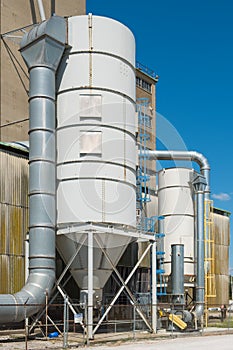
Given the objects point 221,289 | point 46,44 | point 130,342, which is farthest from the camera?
point 221,289

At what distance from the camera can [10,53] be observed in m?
39.2

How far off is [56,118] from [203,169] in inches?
600

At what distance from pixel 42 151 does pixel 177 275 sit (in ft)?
39.0

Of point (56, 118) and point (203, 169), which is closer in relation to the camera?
point (56, 118)

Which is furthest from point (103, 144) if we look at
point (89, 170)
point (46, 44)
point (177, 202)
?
point (177, 202)

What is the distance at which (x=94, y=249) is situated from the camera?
28156 millimetres

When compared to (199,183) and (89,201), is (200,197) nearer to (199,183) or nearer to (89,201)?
(199,183)

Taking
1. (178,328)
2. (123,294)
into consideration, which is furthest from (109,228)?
(123,294)

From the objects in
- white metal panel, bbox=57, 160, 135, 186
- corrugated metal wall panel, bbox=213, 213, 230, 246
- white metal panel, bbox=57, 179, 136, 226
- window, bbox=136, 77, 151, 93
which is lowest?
corrugated metal wall panel, bbox=213, 213, 230, 246

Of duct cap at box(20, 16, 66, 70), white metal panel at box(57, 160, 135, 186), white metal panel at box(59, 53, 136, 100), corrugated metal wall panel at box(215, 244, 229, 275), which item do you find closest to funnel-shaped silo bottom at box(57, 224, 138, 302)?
white metal panel at box(57, 160, 135, 186)

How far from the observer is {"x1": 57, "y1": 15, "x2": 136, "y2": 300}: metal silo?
2820 centimetres

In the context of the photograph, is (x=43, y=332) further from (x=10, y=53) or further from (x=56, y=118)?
(x=10, y=53)

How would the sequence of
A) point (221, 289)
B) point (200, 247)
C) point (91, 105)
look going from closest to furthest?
point (91, 105)
point (200, 247)
point (221, 289)

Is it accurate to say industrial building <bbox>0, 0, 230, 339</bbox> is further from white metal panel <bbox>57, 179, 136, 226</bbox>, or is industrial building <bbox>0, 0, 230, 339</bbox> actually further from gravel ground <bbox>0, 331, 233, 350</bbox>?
gravel ground <bbox>0, 331, 233, 350</bbox>
